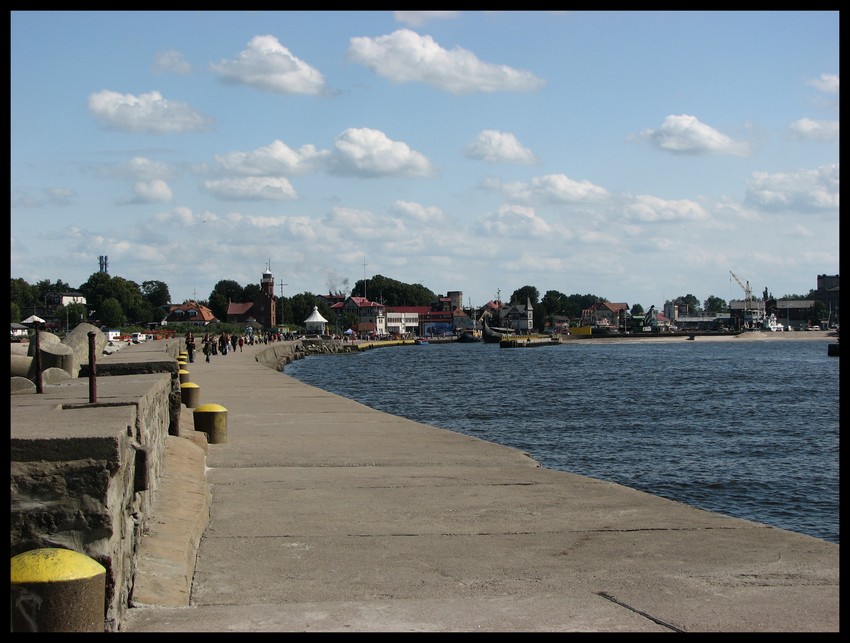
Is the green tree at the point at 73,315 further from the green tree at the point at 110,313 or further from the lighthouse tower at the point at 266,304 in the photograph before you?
the lighthouse tower at the point at 266,304

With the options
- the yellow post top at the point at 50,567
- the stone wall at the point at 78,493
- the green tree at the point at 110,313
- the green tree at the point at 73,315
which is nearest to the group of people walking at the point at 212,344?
the green tree at the point at 73,315

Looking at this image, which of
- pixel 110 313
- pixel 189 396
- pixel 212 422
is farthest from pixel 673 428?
pixel 110 313

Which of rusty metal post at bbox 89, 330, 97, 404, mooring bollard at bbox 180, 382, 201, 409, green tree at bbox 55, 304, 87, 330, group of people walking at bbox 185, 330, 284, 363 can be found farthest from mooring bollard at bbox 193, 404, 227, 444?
green tree at bbox 55, 304, 87, 330

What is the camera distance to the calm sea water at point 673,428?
16.8 metres

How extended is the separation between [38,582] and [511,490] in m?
8.13

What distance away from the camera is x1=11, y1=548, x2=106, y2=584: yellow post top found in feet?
15.9

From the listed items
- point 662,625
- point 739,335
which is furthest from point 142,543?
point 739,335

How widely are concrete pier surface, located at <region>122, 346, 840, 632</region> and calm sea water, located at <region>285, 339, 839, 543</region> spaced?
4147mm

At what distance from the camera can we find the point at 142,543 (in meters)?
7.50

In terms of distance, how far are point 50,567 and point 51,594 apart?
0.14 meters

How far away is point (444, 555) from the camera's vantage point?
883 centimetres

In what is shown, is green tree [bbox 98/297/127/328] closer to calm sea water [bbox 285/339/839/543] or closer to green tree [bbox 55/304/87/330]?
green tree [bbox 55/304/87/330]

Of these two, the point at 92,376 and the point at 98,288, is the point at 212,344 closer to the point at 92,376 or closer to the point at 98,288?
the point at 92,376
